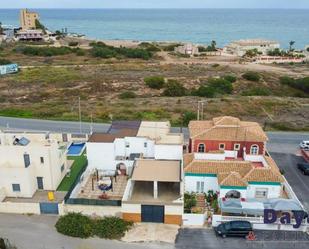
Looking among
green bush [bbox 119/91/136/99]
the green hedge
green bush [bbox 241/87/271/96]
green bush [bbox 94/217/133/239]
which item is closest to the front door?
the green hedge

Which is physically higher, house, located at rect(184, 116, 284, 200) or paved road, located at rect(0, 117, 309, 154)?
house, located at rect(184, 116, 284, 200)

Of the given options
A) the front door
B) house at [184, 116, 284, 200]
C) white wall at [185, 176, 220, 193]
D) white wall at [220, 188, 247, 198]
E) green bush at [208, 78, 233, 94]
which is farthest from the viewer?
green bush at [208, 78, 233, 94]

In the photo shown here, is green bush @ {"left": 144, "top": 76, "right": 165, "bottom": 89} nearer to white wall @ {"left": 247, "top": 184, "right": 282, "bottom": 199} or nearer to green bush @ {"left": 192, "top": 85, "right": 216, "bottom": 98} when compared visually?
green bush @ {"left": 192, "top": 85, "right": 216, "bottom": 98}

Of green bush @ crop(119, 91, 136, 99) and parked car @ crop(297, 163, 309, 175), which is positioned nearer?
parked car @ crop(297, 163, 309, 175)

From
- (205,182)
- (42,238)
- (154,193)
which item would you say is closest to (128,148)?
(154,193)

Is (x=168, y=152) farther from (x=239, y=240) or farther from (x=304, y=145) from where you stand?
(x=304, y=145)

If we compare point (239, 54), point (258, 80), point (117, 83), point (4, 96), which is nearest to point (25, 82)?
point (4, 96)

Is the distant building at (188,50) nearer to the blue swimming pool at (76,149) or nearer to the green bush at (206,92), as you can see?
the green bush at (206,92)

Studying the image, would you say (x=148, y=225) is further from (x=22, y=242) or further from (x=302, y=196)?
(x=302, y=196)
